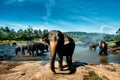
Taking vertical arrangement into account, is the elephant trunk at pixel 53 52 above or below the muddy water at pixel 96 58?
above

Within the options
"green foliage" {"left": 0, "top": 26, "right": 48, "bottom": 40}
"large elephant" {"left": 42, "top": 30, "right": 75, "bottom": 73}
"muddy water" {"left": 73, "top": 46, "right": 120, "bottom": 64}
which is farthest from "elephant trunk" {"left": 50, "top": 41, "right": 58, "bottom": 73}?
"green foliage" {"left": 0, "top": 26, "right": 48, "bottom": 40}

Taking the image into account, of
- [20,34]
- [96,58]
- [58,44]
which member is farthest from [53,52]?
[20,34]

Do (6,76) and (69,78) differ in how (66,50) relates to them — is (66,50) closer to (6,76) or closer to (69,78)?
(69,78)

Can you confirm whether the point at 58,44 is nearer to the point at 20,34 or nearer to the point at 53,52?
the point at 53,52

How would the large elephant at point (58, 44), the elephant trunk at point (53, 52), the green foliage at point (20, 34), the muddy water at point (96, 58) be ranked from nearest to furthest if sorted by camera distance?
the elephant trunk at point (53, 52)
the large elephant at point (58, 44)
the muddy water at point (96, 58)
the green foliage at point (20, 34)

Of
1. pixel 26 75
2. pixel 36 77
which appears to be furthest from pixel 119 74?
pixel 26 75

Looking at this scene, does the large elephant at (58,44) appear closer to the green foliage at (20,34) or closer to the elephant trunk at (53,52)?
the elephant trunk at (53,52)

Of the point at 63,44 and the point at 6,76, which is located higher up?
the point at 63,44

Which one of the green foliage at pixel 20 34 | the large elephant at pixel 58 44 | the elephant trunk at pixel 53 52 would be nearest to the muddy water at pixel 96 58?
the large elephant at pixel 58 44

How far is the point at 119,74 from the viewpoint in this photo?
38.1ft

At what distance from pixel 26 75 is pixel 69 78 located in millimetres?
2929

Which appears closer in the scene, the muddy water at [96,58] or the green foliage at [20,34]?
the muddy water at [96,58]

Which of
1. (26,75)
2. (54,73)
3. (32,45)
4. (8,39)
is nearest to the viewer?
(54,73)

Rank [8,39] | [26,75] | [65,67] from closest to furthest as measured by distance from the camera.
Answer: [26,75], [65,67], [8,39]
